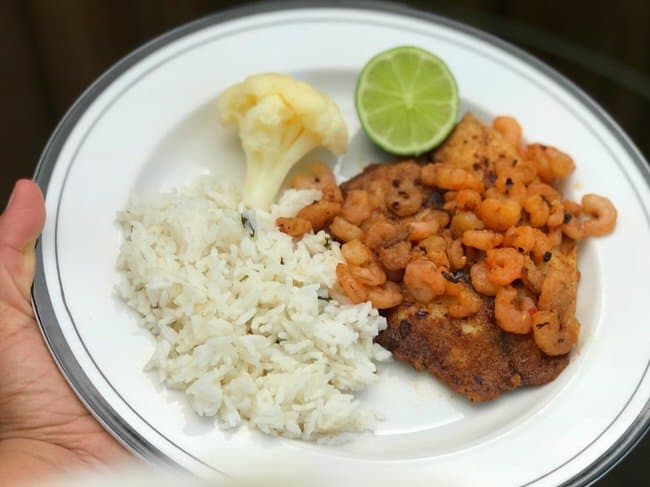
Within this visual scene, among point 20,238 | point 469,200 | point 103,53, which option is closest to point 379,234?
point 469,200

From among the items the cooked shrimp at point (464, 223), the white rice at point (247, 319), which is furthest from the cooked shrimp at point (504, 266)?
the white rice at point (247, 319)

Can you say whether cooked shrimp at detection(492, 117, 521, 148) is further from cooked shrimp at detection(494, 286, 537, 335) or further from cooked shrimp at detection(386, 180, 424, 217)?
cooked shrimp at detection(494, 286, 537, 335)

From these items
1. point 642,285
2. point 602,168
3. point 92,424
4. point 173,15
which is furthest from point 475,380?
point 173,15

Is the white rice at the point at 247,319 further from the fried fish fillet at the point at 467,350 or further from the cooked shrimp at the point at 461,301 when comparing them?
the cooked shrimp at the point at 461,301

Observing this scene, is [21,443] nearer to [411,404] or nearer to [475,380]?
[411,404]

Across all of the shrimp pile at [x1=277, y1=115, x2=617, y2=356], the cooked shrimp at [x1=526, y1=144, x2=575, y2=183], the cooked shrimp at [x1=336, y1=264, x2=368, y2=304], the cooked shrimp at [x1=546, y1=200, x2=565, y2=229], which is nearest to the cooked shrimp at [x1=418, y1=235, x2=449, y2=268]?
the shrimp pile at [x1=277, y1=115, x2=617, y2=356]

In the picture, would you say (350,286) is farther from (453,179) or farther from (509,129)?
(509,129)
